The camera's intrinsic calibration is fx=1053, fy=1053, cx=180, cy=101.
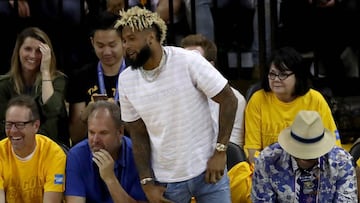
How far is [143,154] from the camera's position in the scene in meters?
6.20

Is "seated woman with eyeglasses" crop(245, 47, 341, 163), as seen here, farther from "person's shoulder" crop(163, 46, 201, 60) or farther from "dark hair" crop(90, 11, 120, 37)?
"person's shoulder" crop(163, 46, 201, 60)

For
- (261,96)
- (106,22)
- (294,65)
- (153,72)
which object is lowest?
(261,96)

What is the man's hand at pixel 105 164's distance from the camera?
21.3ft

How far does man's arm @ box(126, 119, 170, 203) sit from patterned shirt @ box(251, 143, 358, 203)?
2.19 ft

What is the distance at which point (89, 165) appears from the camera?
22.1 feet

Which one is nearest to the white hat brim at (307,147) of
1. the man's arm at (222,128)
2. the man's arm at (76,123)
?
the man's arm at (222,128)

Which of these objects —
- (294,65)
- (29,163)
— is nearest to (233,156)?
(294,65)

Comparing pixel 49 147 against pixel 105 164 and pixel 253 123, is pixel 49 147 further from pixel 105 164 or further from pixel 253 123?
pixel 253 123

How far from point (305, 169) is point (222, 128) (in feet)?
2.04

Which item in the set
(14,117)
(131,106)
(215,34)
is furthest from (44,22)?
(131,106)

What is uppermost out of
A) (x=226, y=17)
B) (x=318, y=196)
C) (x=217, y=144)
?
(x=226, y=17)

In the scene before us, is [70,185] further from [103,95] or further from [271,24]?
[271,24]

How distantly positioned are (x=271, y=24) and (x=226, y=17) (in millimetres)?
425

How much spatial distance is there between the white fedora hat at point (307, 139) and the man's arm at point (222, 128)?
40 cm
